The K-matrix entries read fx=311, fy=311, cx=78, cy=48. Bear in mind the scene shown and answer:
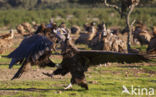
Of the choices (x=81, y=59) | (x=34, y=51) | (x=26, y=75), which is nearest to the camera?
(x=34, y=51)

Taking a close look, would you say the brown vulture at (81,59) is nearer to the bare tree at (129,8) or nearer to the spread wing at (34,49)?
the spread wing at (34,49)

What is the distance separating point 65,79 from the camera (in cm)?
966

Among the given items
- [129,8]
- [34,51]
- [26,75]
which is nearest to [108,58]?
[34,51]

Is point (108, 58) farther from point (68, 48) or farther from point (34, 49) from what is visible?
point (34, 49)

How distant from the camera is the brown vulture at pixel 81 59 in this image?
6863 millimetres

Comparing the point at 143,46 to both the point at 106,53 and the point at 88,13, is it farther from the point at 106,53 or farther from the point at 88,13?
the point at 88,13

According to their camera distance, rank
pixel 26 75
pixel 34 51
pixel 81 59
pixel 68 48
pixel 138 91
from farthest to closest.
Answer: pixel 26 75 → pixel 138 91 → pixel 81 59 → pixel 68 48 → pixel 34 51

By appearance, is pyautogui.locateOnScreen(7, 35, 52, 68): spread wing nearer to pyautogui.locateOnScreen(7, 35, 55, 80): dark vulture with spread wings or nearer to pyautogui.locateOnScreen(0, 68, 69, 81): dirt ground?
pyautogui.locateOnScreen(7, 35, 55, 80): dark vulture with spread wings

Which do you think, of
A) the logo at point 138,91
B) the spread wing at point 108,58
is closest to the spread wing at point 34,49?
the spread wing at point 108,58

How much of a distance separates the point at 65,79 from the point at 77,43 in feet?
41.3

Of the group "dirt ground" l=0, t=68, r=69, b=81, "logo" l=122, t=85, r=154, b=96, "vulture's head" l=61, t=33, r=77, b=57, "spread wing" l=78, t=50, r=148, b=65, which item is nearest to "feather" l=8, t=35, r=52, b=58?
"vulture's head" l=61, t=33, r=77, b=57

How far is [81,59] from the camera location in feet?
23.2

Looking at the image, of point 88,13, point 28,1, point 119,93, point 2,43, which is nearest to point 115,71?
point 119,93

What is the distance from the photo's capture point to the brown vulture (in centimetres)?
686
